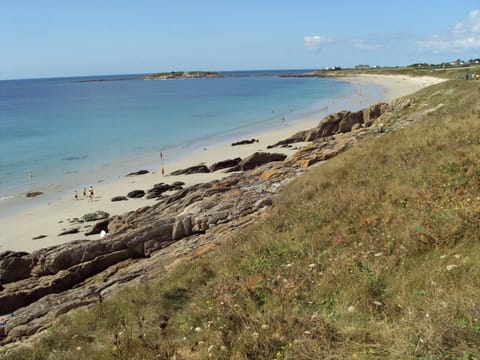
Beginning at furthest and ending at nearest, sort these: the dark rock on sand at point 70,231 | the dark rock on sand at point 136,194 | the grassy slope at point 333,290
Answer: the dark rock on sand at point 136,194, the dark rock on sand at point 70,231, the grassy slope at point 333,290

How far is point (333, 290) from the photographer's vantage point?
19.0 ft

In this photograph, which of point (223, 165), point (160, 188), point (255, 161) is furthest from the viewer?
point (223, 165)

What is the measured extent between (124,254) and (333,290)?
367 inches

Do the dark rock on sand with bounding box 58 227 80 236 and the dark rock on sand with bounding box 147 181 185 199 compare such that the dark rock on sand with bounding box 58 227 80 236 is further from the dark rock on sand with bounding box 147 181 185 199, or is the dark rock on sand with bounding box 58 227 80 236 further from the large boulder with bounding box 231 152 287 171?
the large boulder with bounding box 231 152 287 171

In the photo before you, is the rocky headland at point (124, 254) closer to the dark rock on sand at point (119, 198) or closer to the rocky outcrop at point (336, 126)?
the dark rock on sand at point (119, 198)

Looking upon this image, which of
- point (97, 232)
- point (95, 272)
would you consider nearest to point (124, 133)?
point (97, 232)

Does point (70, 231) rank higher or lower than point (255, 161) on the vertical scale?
lower

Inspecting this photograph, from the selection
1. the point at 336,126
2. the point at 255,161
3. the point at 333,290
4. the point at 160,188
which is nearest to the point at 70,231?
the point at 160,188

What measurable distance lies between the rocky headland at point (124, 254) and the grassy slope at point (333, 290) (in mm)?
2341

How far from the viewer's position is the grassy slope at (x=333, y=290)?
170 inches

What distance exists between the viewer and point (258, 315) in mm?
5516

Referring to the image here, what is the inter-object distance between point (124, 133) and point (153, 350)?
1829 inches

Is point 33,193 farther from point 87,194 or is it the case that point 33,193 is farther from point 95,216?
point 95,216

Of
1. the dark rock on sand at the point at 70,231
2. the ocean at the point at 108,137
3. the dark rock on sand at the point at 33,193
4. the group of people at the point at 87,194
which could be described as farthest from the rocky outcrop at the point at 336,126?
the dark rock on sand at the point at 70,231
